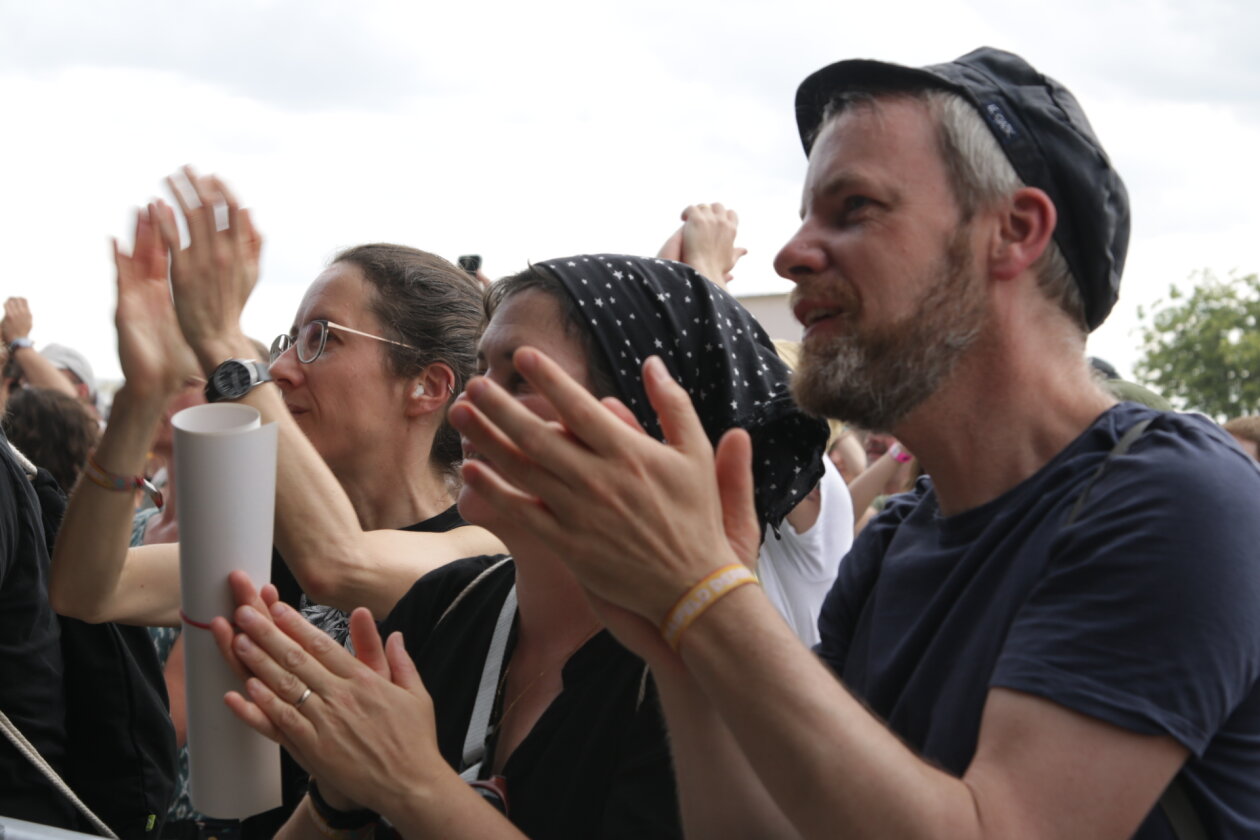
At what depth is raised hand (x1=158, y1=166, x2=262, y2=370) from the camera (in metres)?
2.40

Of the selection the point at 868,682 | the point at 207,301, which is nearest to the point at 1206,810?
the point at 868,682

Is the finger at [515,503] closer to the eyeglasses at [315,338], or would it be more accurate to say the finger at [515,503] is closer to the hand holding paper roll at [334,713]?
the hand holding paper roll at [334,713]

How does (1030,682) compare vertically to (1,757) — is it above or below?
above

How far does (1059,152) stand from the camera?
174 centimetres

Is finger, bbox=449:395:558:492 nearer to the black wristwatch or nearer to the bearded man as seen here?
the bearded man

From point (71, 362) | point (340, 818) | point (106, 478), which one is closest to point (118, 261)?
point (106, 478)

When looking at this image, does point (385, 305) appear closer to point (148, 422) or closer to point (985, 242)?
point (148, 422)

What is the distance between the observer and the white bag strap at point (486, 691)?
1.99 m

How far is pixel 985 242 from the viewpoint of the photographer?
5.62 ft

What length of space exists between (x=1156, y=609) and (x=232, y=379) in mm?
1744

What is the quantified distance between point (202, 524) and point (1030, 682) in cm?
110

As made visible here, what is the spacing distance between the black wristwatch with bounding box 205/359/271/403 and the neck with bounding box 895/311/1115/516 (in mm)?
1332

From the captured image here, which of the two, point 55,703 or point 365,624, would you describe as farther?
point 55,703

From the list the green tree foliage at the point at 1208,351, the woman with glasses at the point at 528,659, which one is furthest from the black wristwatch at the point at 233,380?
the green tree foliage at the point at 1208,351
